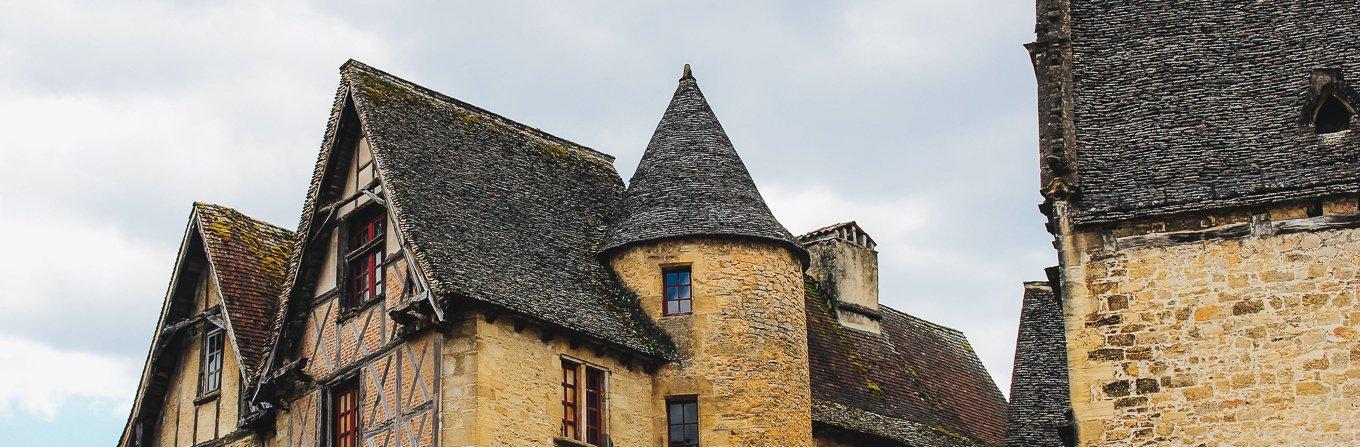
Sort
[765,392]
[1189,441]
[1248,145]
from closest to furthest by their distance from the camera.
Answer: [1189,441] → [1248,145] → [765,392]

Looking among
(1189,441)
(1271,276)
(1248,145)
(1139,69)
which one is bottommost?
(1189,441)

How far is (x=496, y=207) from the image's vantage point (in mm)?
24484

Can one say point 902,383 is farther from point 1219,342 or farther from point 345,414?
point 1219,342

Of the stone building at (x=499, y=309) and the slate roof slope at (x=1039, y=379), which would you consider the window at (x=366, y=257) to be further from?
the slate roof slope at (x=1039, y=379)

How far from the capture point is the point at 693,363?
2397 centimetres

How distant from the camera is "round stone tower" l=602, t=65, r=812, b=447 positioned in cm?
2383

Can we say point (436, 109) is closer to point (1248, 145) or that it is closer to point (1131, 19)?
point (1131, 19)

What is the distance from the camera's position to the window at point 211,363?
26.7 metres

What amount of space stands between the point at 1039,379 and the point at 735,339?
410cm

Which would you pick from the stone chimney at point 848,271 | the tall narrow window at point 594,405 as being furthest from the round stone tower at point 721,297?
the stone chimney at point 848,271

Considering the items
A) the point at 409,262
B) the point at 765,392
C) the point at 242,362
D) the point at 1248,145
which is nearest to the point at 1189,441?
the point at 1248,145

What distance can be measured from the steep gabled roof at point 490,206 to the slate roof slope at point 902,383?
350 cm

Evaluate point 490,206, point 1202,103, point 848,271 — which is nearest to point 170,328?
point 490,206

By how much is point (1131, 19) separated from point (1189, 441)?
586cm
